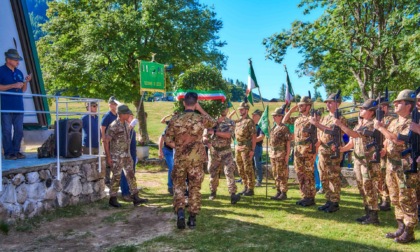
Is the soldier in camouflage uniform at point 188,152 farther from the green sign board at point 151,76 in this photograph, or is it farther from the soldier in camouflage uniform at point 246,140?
the green sign board at point 151,76

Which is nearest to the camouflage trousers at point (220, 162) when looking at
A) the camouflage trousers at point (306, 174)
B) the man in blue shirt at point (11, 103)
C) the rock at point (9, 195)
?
the camouflage trousers at point (306, 174)

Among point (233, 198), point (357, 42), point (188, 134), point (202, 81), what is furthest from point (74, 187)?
point (357, 42)

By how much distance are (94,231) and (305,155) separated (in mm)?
4107

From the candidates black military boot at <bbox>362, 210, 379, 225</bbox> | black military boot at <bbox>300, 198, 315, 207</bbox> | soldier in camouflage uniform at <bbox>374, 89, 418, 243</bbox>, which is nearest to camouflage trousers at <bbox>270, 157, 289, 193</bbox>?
black military boot at <bbox>300, 198, 315, 207</bbox>

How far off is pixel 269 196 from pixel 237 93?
8727cm

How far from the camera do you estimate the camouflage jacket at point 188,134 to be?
569 cm

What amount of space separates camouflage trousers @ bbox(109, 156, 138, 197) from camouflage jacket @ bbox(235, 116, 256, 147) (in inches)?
96.8

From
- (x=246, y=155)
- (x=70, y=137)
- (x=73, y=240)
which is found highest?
(x=70, y=137)

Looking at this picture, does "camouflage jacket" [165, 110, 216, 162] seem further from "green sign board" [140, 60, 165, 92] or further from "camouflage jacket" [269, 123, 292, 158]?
→ "green sign board" [140, 60, 165, 92]

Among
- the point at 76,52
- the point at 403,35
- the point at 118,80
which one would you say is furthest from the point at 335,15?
the point at 76,52

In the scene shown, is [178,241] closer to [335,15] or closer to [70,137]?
[70,137]

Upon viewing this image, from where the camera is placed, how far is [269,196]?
818cm

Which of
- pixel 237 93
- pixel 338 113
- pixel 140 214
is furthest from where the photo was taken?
pixel 237 93

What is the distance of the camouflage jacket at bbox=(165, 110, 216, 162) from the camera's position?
18.7 feet
